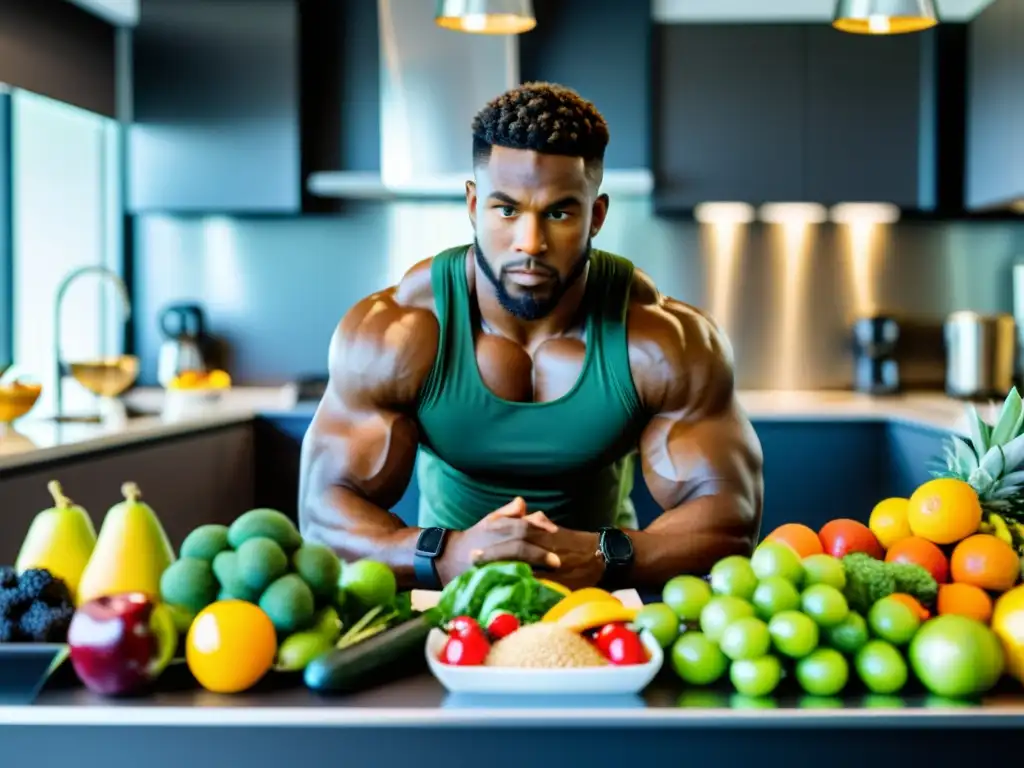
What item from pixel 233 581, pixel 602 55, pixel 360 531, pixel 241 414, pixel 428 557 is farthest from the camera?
pixel 602 55

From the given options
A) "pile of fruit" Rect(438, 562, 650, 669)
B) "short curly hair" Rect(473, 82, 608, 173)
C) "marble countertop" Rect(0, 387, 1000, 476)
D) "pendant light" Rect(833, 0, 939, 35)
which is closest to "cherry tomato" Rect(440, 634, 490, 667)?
"pile of fruit" Rect(438, 562, 650, 669)

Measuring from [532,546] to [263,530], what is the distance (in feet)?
1.57

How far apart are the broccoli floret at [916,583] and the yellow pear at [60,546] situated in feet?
2.70

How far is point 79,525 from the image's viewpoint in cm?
123

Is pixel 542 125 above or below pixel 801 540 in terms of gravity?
above

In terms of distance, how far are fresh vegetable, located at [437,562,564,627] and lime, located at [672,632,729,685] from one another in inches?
6.9

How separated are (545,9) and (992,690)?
3690 mm

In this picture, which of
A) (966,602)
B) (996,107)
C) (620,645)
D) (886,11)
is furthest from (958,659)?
(996,107)

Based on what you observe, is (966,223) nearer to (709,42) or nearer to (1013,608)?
(709,42)

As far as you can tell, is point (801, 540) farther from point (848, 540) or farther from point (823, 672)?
point (823, 672)

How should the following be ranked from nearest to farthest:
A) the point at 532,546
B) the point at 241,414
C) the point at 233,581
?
1. the point at 233,581
2. the point at 532,546
3. the point at 241,414

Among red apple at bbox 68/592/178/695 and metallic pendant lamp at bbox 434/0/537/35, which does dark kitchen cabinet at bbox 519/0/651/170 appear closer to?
metallic pendant lamp at bbox 434/0/537/35

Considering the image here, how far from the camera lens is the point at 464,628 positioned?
1.10 meters

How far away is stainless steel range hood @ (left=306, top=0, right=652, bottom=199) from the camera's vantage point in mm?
4234
